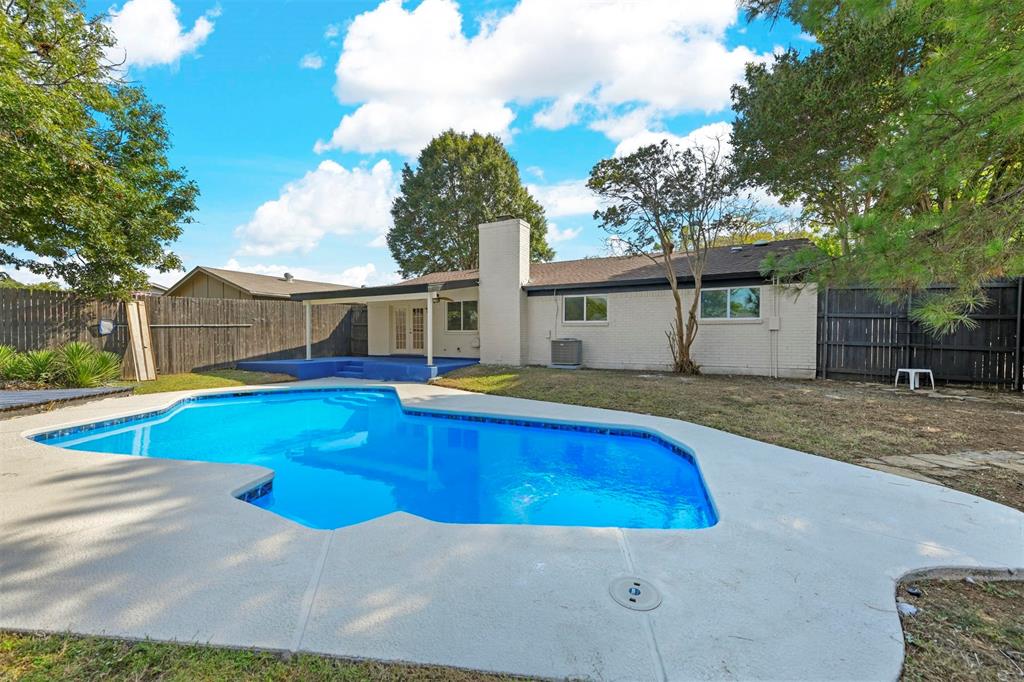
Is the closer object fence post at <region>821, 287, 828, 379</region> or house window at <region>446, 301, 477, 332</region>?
fence post at <region>821, 287, 828, 379</region>

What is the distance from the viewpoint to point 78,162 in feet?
30.3

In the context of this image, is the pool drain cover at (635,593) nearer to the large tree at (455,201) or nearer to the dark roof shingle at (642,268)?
the dark roof shingle at (642,268)

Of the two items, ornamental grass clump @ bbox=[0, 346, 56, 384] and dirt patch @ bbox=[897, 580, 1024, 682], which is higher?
ornamental grass clump @ bbox=[0, 346, 56, 384]

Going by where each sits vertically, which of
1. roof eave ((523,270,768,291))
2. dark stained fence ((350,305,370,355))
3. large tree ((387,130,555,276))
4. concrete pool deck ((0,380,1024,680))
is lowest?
concrete pool deck ((0,380,1024,680))

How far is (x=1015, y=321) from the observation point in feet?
30.7

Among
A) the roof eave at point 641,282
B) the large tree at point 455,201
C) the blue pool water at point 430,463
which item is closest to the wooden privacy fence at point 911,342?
the roof eave at point 641,282

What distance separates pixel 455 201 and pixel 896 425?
80.8ft

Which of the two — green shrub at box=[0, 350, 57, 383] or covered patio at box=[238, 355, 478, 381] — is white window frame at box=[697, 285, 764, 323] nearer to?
covered patio at box=[238, 355, 478, 381]

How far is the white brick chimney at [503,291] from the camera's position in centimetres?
1424

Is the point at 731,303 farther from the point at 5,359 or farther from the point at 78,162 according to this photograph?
the point at 5,359

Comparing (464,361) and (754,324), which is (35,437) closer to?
(464,361)

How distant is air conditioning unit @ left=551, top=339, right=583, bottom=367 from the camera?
534 inches

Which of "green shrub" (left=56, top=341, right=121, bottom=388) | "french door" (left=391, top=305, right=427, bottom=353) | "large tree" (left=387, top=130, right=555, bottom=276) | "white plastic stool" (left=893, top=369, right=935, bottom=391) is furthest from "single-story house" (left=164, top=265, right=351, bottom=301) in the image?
"white plastic stool" (left=893, top=369, right=935, bottom=391)

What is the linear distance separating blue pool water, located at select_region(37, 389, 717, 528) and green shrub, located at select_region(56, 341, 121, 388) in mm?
2301
